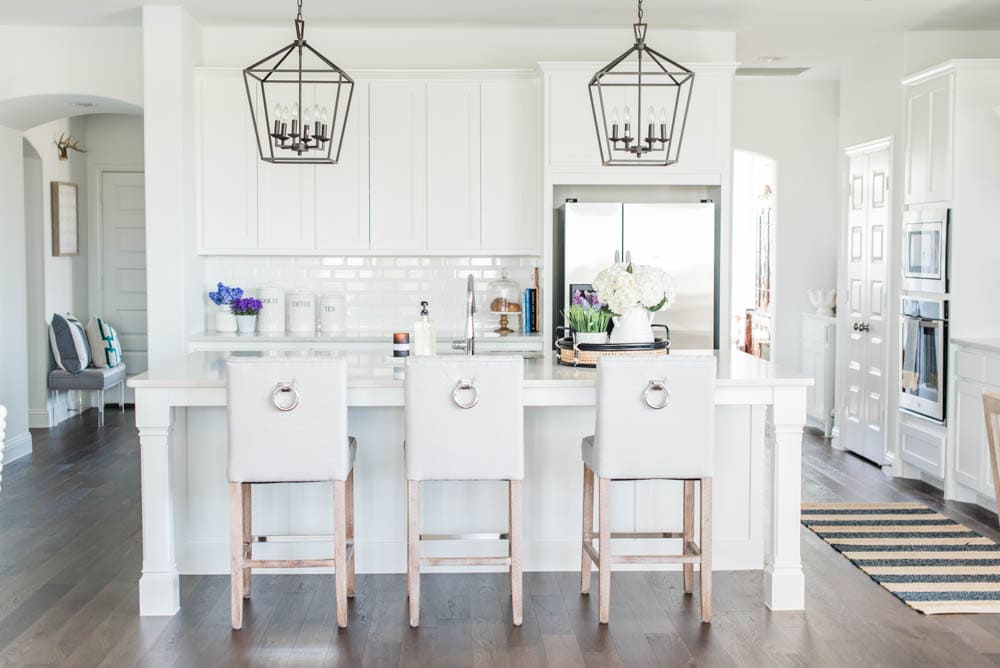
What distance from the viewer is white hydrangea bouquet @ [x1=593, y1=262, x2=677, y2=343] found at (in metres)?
4.22

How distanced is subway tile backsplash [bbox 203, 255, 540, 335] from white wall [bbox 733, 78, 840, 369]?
9.82ft

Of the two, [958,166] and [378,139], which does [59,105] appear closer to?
[378,139]

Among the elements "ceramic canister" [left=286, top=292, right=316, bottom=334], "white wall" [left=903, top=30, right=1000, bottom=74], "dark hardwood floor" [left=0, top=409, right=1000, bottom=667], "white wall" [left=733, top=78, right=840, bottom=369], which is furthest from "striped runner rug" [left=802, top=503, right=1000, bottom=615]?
"white wall" [left=733, top=78, right=840, bottom=369]

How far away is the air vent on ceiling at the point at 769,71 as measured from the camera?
8227 mm

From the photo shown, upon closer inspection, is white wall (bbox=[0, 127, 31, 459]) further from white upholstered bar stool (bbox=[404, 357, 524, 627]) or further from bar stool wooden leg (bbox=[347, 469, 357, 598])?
white upholstered bar stool (bbox=[404, 357, 524, 627])

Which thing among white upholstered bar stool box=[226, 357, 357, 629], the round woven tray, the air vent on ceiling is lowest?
white upholstered bar stool box=[226, 357, 357, 629]

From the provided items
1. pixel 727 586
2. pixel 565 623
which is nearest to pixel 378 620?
pixel 565 623

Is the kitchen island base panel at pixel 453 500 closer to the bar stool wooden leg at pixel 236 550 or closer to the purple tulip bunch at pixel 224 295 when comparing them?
the bar stool wooden leg at pixel 236 550

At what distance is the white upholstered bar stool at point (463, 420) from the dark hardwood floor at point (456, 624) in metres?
0.37

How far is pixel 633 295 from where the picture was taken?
4215 mm

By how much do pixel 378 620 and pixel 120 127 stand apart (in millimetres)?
7036

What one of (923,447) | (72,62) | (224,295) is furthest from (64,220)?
(923,447)

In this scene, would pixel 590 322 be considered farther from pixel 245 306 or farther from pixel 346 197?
pixel 245 306

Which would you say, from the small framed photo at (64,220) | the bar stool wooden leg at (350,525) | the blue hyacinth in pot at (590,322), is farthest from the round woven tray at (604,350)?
the small framed photo at (64,220)
